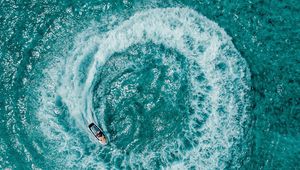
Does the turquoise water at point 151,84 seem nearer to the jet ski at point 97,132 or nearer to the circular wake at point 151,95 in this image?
the circular wake at point 151,95

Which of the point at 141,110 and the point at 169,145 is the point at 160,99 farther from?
the point at 169,145

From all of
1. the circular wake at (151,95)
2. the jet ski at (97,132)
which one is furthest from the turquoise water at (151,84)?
the jet ski at (97,132)

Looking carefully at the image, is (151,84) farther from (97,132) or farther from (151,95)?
(97,132)

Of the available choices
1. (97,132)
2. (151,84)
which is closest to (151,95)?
(151,84)

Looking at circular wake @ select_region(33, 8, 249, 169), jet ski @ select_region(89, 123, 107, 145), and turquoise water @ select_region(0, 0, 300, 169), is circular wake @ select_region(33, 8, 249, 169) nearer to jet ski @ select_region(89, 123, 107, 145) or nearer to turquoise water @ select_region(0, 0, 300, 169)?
turquoise water @ select_region(0, 0, 300, 169)

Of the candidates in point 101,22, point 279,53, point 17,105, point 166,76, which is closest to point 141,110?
point 166,76

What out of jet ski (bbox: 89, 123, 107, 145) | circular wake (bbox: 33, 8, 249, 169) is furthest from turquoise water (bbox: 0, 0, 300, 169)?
jet ski (bbox: 89, 123, 107, 145)
